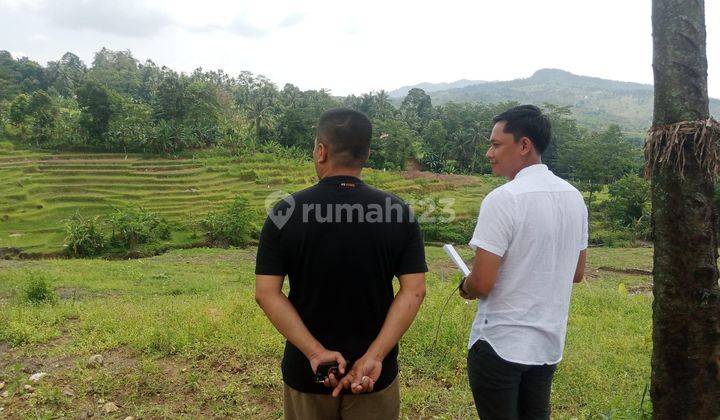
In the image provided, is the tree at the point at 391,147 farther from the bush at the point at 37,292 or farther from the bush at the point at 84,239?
the bush at the point at 37,292

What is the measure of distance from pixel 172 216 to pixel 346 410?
25064 mm

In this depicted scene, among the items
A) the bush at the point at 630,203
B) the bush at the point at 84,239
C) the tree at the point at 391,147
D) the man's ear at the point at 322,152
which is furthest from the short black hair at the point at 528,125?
the tree at the point at 391,147

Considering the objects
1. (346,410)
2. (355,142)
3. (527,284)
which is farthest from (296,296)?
(527,284)

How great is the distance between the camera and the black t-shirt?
1585mm

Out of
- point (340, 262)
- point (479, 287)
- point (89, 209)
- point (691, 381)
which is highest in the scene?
point (340, 262)

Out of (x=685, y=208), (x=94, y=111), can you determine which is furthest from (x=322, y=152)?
(x=94, y=111)

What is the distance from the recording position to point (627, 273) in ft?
56.8

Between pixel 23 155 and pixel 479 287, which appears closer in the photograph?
pixel 479 287

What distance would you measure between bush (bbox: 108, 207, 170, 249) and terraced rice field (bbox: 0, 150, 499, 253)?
792 mm

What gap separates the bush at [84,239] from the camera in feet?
66.5

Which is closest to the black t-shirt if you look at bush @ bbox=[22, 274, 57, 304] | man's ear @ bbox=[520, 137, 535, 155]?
man's ear @ bbox=[520, 137, 535, 155]

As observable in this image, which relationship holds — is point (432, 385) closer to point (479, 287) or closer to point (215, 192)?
point (479, 287)

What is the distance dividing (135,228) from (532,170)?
2239cm

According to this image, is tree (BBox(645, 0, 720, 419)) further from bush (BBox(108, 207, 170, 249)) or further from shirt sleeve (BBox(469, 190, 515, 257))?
bush (BBox(108, 207, 170, 249))
